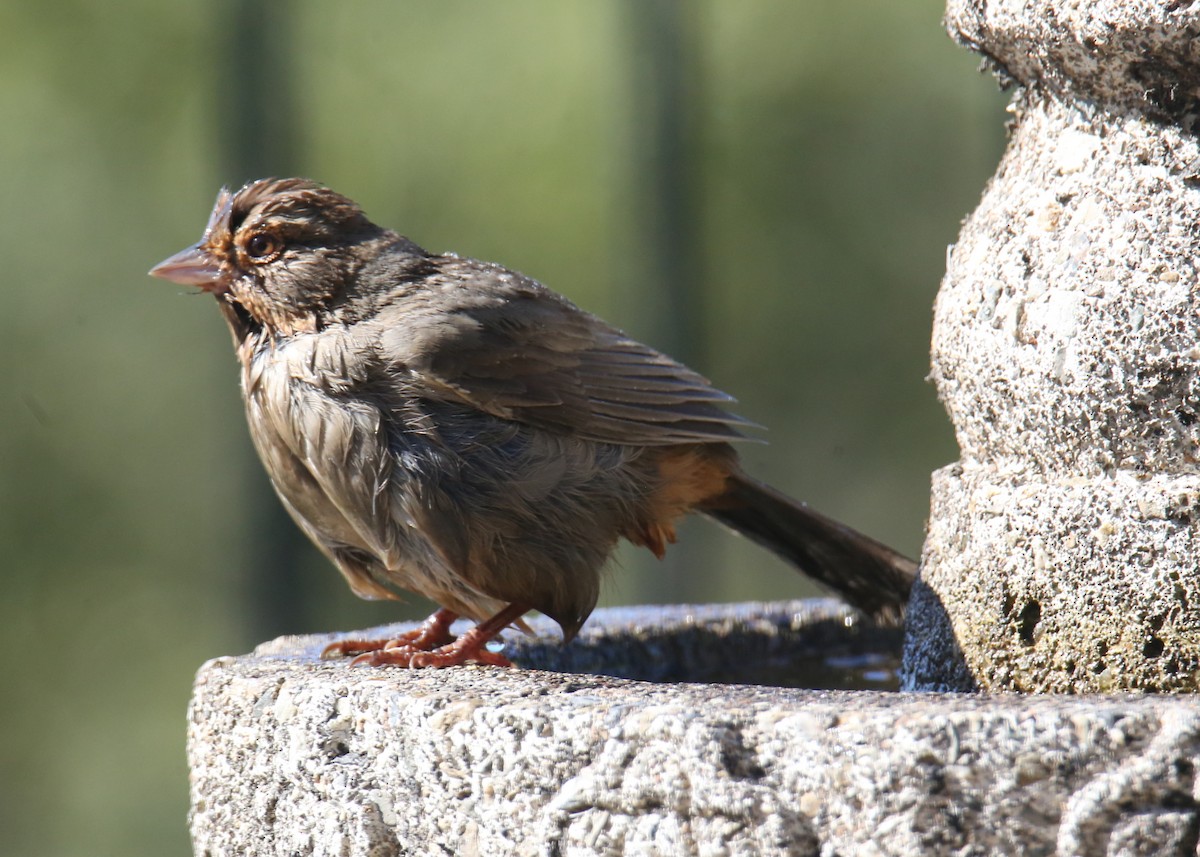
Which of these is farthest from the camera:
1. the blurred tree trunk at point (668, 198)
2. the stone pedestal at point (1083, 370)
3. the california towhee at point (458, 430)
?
the blurred tree trunk at point (668, 198)

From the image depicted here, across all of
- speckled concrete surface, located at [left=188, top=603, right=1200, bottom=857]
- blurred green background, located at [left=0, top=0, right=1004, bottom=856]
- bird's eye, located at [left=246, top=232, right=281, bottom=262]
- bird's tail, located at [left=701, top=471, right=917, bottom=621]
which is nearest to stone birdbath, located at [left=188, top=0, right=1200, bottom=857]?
speckled concrete surface, located at [left=188, top=603, right=1200, bottom=857]

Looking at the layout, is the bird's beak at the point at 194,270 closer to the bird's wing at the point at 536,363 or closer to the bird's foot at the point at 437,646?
the bird's wing at the point at 536,363

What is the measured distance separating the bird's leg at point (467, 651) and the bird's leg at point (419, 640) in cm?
5

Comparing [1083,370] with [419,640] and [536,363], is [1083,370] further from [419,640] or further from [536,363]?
[419,640]

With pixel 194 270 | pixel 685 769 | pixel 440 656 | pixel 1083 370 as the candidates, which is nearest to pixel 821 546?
pixel 440 656

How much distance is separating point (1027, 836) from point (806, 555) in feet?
7.47

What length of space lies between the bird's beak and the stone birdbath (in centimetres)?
140

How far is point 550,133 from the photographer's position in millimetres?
10062

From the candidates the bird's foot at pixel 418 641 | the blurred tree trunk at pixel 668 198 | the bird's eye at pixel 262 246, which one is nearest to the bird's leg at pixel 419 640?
the bird's foot at pixel 418 641

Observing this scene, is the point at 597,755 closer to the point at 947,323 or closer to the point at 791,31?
the point at 947,323

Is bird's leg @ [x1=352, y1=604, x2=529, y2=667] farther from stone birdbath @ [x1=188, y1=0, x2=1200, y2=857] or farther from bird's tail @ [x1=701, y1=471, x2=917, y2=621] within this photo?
bird's tail @ [x1=701, y1=471, x2=917, y2=621]

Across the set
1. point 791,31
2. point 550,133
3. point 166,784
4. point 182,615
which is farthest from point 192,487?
point 791,31

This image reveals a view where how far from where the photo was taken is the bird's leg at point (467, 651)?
10.8 feet

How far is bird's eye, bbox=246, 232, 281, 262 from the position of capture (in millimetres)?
4039
